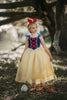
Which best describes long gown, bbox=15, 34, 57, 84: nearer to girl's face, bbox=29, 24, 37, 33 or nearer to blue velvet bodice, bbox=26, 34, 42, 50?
blue velvet bodice, bbox=26, 34, 42, 50

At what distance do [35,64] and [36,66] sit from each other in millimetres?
58

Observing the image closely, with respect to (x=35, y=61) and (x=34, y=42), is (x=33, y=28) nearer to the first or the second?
(x=34, y=42)

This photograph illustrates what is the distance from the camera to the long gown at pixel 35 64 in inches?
179

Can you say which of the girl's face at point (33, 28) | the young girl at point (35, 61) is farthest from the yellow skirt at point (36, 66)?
the girl's face at point (33, 28)

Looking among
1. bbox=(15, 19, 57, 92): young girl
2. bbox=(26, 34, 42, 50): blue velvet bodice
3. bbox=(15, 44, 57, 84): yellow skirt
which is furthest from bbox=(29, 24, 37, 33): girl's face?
bbox=(15, 44, 57, 84): yellow skirt

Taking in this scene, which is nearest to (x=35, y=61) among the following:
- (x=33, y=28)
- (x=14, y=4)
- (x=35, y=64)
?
(x=35, y=64)

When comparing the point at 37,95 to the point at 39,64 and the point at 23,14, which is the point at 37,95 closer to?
the point at 39,64

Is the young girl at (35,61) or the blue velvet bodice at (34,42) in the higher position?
the blue velvet bodice at (34,42)

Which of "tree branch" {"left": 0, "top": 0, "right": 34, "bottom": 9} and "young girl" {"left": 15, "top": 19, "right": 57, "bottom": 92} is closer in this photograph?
"young girl" {"left": 15, "top": 19, "right": 57, "bottom": 92}

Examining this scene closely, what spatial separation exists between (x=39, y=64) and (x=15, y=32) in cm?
2690

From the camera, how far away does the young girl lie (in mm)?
4543

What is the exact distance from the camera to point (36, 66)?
4.54m

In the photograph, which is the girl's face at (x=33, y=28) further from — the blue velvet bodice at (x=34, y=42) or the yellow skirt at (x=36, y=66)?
the yellow skirt at (x=36, y=66)

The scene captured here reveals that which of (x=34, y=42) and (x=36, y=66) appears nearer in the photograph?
(x=36, y=66)
